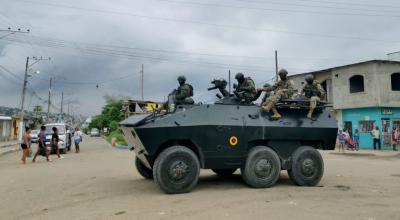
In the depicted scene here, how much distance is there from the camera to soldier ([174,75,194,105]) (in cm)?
845

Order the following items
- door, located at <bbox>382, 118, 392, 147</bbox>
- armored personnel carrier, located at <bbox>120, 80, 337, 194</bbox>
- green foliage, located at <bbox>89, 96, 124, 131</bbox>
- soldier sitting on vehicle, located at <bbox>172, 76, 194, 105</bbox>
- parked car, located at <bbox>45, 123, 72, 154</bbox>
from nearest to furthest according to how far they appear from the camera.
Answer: armored personnel carrier, located at <bbox>120, 80, 337, 194</bbox> → soldier sitting on vehicle, located at <bbox>172, 76, 194, 105</bbox> → parked car, located at <bbox>45, 123, 72, 154</bbox> → door, located at <bbox>382, 118, 392, 147</bbox> → green foliage, located at <bbox>89, 96, 124, 131</bbox>

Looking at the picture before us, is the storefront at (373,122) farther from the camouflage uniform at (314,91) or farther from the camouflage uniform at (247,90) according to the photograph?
the camouflage uniform at (247,90)

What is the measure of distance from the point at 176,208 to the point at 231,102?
10.3 ft

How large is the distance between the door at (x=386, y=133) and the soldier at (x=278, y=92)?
17.9 m

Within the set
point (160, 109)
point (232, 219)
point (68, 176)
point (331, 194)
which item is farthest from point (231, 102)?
point (68, 176)

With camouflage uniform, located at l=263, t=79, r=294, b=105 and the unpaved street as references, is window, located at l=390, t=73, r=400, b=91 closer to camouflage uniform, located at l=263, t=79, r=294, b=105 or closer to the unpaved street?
the unpaved street

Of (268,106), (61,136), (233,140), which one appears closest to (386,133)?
(268,106)

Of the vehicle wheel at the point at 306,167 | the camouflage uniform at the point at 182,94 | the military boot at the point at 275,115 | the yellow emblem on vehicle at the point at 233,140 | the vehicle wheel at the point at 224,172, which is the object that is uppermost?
the camouflage uniform at the point at 182,94

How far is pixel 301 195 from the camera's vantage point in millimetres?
7430

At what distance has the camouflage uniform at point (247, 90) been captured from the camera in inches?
344

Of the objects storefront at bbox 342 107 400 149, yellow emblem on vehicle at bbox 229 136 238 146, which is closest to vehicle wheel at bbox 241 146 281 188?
yellow emblem on vehicle at bbox 229 136 238 146

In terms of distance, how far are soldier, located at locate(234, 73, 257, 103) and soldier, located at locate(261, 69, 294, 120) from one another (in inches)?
14.0

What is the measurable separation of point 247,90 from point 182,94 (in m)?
1.47

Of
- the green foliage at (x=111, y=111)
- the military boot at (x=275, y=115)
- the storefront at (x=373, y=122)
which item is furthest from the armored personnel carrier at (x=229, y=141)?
the green foliage at (x=111, y=111)
